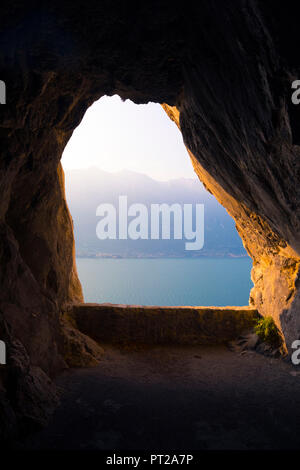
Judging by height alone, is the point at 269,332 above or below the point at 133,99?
below

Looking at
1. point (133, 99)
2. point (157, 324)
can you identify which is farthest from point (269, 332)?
point (133, 99)

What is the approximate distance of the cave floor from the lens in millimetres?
3146

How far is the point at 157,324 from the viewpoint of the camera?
7.16 metres

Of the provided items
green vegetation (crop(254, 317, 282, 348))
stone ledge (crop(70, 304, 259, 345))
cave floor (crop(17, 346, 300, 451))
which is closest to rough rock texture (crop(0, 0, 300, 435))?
green vegetation (crop(254, 317, 282, 348))

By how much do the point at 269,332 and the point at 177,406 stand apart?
3476 mm

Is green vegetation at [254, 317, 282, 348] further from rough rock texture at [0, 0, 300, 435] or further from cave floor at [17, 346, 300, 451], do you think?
cave floor at [17, 346, 300, 451]

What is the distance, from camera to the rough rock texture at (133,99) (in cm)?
301

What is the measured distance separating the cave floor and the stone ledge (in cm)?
93

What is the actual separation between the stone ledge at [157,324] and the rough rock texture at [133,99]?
995 millimetres

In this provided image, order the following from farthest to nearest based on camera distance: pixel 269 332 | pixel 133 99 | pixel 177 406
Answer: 1. pixel 269 332
2. pixel 133 99
3. pixel 177 406

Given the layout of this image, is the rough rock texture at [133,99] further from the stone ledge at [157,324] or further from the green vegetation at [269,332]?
the stone ledge at [157,324]

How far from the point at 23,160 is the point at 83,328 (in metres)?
4.28

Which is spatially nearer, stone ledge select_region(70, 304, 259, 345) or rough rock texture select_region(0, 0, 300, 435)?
rough rock texture select_region(0, 0, 300, 435)

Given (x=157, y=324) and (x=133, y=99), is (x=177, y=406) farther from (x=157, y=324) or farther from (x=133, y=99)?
(x=133, y=99)
